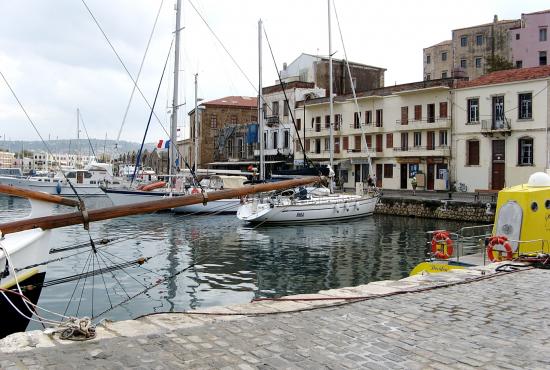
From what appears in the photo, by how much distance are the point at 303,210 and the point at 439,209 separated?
421 inches

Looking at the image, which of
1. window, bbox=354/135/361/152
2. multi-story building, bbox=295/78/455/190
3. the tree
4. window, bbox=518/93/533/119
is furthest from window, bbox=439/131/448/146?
the tree

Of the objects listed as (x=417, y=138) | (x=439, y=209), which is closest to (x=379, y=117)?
(x=417, y=138)

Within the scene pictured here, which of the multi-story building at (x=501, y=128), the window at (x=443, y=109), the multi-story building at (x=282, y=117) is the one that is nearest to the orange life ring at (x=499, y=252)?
the multi-story building at (x=501, y=128)

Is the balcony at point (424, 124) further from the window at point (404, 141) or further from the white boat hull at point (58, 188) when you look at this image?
the white boat hull at point (58, 188)

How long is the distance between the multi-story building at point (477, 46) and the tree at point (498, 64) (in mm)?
3099

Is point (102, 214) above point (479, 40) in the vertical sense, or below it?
below

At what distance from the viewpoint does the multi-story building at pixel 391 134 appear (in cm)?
4819

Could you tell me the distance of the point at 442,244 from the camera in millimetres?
14086

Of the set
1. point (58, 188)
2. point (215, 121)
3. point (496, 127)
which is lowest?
point (58, 188)

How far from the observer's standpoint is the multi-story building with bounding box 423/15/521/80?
6669 centimetres

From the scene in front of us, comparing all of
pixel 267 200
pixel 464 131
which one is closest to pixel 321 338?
pixel 267 200

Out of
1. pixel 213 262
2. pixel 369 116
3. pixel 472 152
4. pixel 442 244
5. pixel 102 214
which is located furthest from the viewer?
pixel 369 116

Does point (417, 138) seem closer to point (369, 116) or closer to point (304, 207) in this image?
point (369, 116)

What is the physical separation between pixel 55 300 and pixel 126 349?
337 inches
